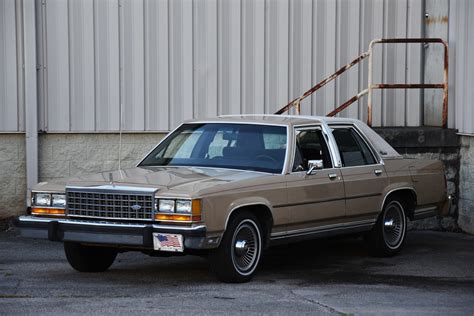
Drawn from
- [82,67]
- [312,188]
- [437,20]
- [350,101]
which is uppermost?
[437,20]

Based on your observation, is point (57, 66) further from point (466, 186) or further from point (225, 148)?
point (466, 186)

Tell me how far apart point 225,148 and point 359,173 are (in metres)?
1.56

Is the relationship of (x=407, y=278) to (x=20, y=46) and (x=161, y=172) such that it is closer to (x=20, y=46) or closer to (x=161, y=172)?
(x=161, y=172)

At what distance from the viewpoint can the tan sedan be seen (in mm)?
8781

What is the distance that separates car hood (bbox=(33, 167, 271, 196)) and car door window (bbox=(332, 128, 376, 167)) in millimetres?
1435

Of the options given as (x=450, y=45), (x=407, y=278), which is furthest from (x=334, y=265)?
(x=450, y=45)

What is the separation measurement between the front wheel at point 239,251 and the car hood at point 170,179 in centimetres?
40

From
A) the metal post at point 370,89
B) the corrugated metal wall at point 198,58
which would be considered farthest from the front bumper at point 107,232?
the metal post at point 370,89

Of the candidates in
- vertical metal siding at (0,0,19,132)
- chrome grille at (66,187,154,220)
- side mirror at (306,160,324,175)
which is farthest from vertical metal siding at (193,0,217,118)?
chrome grille at (66,187,154,220)

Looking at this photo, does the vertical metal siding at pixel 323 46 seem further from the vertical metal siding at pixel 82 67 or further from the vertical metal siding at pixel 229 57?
the vertical metal siding at pixel 82 67

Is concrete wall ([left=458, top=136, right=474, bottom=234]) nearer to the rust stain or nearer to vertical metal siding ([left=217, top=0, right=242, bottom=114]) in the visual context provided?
the rust stain

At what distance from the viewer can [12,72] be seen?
13.5m

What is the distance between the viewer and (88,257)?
9.67 meters

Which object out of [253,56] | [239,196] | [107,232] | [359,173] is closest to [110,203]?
[107,232]
